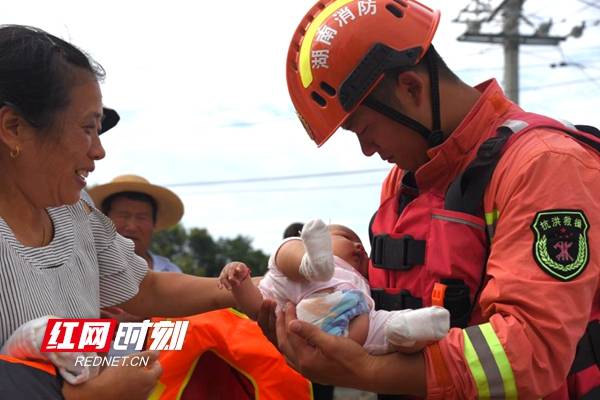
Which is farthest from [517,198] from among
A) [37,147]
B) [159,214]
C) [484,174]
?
[159,214]

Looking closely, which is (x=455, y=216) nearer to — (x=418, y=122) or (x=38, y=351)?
(x=418, y=122)

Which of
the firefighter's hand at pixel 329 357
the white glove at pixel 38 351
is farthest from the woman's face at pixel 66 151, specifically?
the firefighter's hand at pixel 329 357

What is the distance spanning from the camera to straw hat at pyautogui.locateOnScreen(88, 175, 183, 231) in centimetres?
619

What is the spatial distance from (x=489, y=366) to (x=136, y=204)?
4.59 meters

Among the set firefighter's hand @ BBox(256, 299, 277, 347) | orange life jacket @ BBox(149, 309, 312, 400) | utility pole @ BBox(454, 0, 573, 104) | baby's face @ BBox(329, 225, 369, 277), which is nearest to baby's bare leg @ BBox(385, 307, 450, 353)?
firefighter's hand @ BBox(256, 299, 277, 347)

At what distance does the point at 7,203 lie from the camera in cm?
248

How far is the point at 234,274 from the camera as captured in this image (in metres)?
2.82

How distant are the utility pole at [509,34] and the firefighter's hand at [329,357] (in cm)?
1759

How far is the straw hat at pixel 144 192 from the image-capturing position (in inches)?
244

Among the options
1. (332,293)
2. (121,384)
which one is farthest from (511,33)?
(121,384)

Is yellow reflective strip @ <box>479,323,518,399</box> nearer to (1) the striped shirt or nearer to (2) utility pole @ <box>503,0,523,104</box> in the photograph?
(1) the striped shirt

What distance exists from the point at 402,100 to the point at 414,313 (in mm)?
784

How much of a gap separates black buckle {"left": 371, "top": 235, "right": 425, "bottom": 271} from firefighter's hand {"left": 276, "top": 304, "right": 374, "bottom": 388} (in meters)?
0.40

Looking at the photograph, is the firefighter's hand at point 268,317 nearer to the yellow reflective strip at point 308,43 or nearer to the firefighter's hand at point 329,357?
the firefighter's hand at point 329,357
